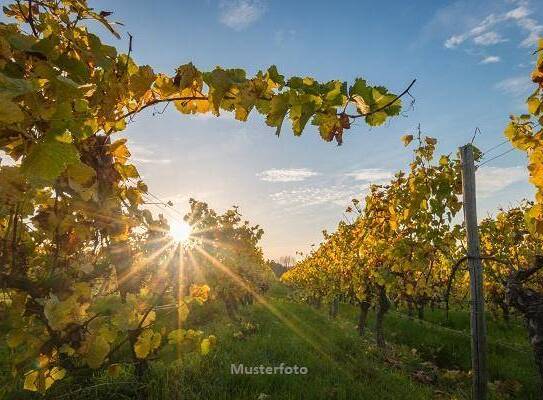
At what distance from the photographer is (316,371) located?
23.4 ft

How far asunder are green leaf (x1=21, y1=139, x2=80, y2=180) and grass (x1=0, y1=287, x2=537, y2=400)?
233 cm

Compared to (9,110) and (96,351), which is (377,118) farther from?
(96,351)

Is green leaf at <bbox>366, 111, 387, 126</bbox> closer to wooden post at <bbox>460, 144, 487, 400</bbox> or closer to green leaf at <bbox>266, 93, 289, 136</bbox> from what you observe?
green leaf at <bbox>266, 93, 289, 136</bbox>

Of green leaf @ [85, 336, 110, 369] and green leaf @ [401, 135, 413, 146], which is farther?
green leaf @ [401, 135, 413, 146]

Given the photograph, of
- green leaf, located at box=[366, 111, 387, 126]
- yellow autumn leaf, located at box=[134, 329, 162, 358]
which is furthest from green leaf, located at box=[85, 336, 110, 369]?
green leaf, located at box=[366, 111, 387, 126]

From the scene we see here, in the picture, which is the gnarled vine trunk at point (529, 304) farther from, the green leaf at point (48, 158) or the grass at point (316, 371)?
the green leaf at point (48, 158)

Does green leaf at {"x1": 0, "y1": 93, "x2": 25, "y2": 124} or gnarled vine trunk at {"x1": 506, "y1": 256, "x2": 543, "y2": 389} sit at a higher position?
green leaf at {"x1": 0, "y1": 93, "x2": 25, "y2": 124}

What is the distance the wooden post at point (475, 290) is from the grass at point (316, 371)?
6.11 feet

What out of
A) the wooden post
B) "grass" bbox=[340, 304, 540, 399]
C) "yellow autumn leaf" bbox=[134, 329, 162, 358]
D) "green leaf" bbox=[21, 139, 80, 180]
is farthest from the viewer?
"grass" bbox=[340, 304, 540, 399]

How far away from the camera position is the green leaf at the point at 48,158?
0.98 m

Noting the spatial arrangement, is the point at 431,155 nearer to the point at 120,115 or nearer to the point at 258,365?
the point at 258,365

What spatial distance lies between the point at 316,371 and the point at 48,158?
7.08 m

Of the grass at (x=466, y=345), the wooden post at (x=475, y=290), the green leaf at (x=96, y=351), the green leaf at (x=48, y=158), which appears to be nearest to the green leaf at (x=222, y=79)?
the green leaf at (x=48, y=158)

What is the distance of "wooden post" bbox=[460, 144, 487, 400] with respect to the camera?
Result: 4.75 m
